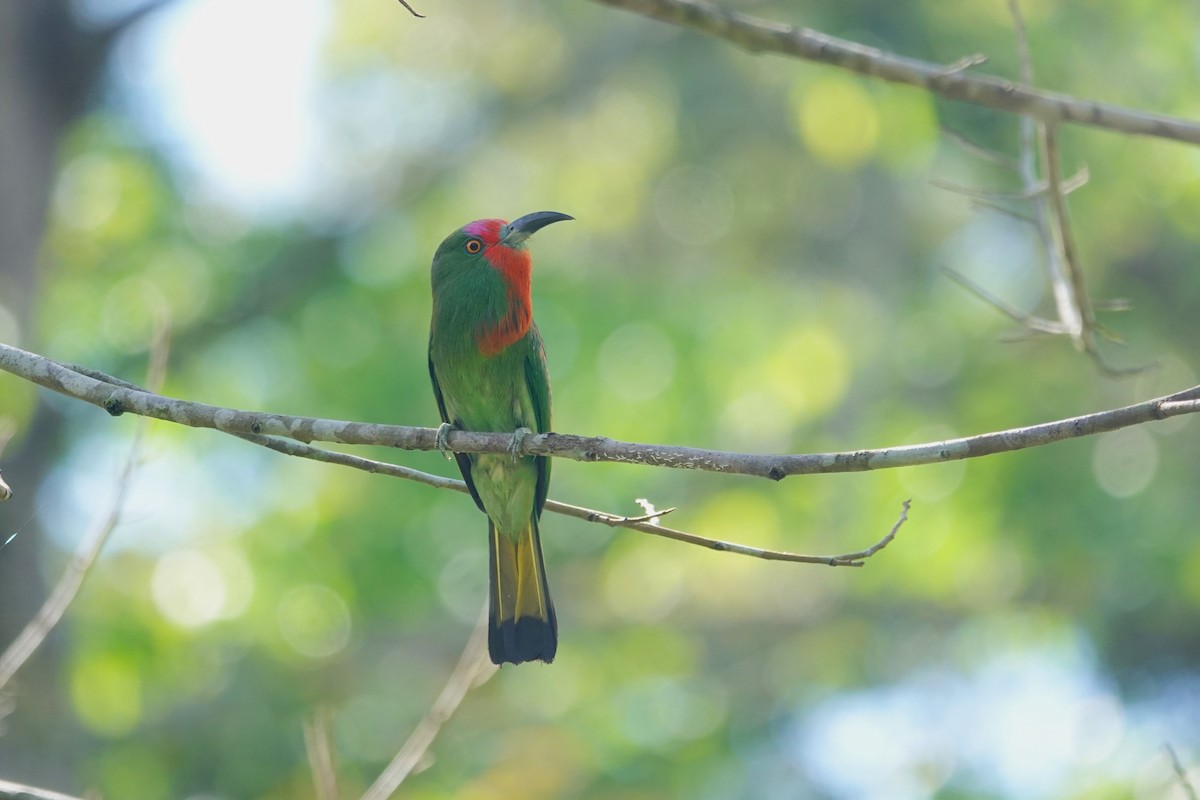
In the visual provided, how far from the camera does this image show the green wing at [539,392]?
4918mm

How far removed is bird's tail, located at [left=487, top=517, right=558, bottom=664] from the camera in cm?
466

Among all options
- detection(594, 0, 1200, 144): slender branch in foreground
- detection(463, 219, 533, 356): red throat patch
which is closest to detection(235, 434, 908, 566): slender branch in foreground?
detection(463, 219, 533, 356): red throat patch

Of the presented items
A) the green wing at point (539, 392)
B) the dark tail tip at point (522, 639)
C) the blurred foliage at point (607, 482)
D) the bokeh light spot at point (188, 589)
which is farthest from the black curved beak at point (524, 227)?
the bokeh light spot at point (188, 589)

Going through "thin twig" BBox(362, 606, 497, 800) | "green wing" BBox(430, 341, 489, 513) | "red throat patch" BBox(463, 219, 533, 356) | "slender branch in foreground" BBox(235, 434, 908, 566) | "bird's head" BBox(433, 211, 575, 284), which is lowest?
"thin twig" BBox(362, 606, 497, 800)

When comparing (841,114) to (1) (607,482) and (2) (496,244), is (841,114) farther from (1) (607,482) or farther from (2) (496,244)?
(2) (496,244)

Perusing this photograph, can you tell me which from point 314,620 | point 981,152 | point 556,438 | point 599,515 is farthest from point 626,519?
point 314,620

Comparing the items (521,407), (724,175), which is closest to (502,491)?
(521,407)

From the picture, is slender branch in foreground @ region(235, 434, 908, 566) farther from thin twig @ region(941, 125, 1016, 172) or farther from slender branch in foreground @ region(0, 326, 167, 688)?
thin twig @ region(941, 125, 1016, 172)

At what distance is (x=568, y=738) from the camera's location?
9383mm

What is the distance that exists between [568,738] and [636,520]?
21.2ft

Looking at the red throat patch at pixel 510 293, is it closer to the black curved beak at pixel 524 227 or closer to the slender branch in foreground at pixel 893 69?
the black curved beak at pixel 524 227

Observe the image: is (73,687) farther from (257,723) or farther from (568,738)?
(568,738)

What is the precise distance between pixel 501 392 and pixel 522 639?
99cm

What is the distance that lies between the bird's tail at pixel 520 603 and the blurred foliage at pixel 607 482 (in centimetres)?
396
